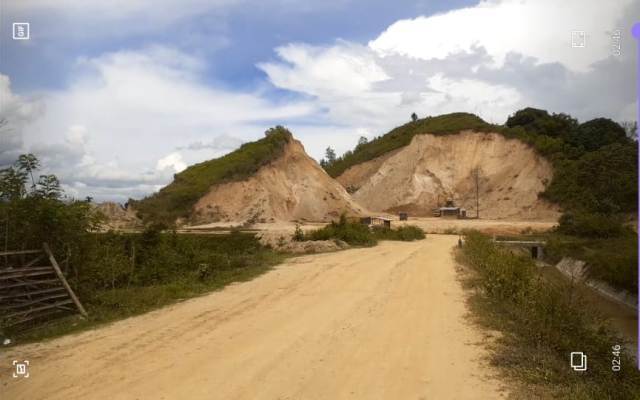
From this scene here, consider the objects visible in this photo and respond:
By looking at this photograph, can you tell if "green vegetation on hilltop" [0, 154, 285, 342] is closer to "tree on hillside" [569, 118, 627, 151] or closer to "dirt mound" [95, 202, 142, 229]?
"dirt mound" [95, 202, 142, 229]

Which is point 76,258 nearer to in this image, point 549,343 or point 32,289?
point 32,289

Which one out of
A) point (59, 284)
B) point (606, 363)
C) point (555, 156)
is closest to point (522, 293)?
Answer: point (606, 363)

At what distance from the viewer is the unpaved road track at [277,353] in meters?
5.55

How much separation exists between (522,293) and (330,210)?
37336 mm

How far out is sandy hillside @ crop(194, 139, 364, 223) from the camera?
1667 inches

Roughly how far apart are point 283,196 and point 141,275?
31612mm

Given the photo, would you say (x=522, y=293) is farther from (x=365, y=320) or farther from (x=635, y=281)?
(x=635, y=281)

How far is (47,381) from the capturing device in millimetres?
5875

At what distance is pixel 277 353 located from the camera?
6805 millimetres

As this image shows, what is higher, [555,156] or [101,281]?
[555,156]

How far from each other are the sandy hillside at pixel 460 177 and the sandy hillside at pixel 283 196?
32.4 feet
